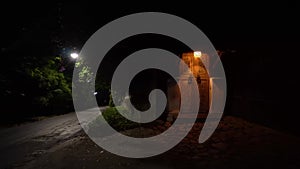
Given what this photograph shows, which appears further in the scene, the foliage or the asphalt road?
the foliage

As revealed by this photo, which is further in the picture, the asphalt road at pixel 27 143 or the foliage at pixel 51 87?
the foliage at pixel 51 87

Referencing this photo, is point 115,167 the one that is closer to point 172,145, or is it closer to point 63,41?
point 172,145

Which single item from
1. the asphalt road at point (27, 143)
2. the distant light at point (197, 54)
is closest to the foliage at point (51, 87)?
the asphalt road at point (27, 143)

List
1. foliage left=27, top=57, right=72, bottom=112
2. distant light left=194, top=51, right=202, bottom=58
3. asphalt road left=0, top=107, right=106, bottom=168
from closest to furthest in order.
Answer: asphalt road left=0, top=107, right=106, bottom=168 < distant light left=194, top=51, right=202, bottom=58 < foliage left=27, top=57, right=72, bottom=112

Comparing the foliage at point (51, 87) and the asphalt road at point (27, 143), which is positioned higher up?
the foliage at point (51, 87)

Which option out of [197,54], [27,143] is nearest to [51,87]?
[27,143]

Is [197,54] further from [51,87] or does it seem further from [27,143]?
[51,87]

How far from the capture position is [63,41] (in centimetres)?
1842

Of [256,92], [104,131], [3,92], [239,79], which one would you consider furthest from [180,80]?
[3,92]

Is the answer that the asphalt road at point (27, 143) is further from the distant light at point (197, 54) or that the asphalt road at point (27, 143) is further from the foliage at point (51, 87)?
the distant light at point (197, 54)

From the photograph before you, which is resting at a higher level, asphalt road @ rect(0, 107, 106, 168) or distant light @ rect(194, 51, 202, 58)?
distant light @ rect(194, 51, 202, 58)

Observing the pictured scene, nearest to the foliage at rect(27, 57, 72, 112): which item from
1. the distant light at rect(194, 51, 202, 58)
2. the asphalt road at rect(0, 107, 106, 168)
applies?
the asphalt road at rect(0, 107, 106, 168)

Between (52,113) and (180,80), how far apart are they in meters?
13.0

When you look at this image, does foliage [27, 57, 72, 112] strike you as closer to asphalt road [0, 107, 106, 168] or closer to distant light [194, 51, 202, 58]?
asphalt road [0, 107, 106, 168]
